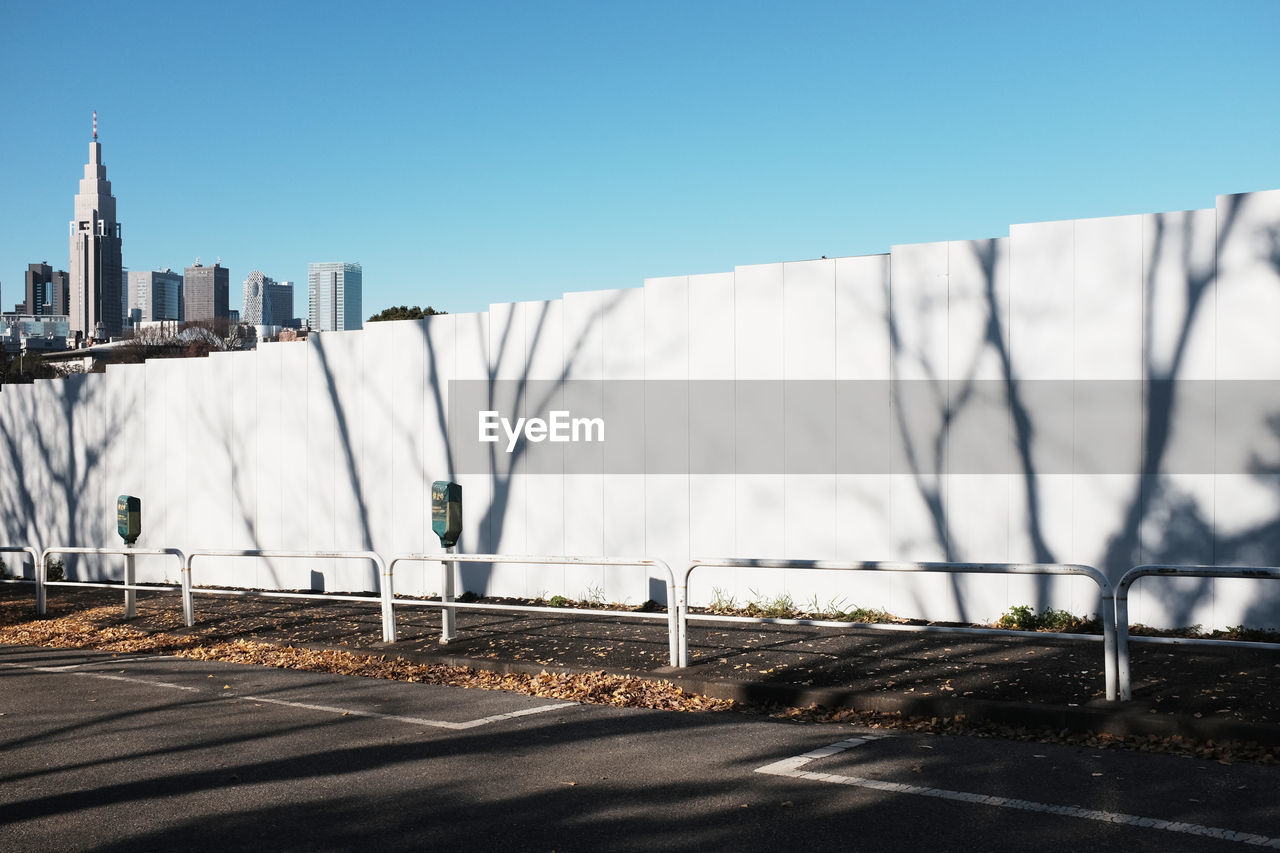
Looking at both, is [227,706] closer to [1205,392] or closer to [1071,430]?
[1071,430]

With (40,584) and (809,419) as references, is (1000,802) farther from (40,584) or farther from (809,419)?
(40,584)

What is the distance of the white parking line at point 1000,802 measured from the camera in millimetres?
4929

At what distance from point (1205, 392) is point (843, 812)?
6436 mm

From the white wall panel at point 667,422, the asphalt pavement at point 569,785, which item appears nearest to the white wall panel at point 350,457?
the white wall panel at point 667,422

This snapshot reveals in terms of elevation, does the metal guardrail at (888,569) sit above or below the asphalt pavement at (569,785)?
above

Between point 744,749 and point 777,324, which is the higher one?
point 777,324

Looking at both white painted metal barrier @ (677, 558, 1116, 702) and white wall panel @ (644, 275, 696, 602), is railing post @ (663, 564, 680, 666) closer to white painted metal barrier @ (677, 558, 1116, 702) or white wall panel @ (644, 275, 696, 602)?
white painted metal barrier @ (677, 558, 1116, 702)

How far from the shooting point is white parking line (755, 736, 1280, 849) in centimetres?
493

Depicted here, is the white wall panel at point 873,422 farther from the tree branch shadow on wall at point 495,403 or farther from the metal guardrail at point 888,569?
the metal guardrail at point 888,569

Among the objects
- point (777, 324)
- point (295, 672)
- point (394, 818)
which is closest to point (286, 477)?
point (295, 672)

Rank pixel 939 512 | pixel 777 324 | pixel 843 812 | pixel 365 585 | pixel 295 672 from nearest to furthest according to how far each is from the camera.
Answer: pixel 843 812, pixel 295 672, pixel 939 512, pixel 777 324, pixel 365 585

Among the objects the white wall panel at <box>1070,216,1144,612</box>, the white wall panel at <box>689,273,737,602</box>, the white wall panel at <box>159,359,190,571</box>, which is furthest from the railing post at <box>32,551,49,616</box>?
the white wall panel at <box>1070,216,1144,612</box>

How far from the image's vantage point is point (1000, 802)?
549 centimetres

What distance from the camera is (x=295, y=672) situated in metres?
10.1
